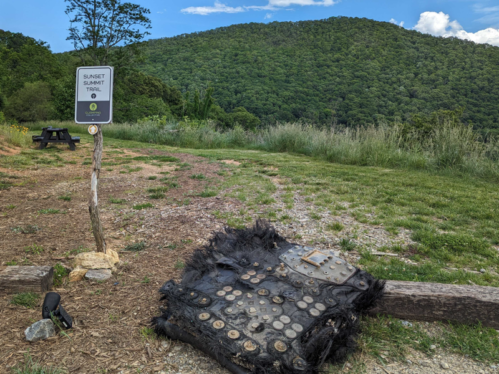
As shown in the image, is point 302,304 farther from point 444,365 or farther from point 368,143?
point 368,143

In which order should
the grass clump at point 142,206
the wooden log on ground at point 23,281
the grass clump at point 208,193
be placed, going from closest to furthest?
the wooden log on ground at point 23,281 → the grass clump at point 142,206 → the grass clump at point 208,193

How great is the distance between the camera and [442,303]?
213 centimetres

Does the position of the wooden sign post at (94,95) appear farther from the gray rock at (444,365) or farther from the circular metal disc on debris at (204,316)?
the gray rock at (444,365)

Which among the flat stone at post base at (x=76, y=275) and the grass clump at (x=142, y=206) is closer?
the flat stone at post base at (x=76, y=275)

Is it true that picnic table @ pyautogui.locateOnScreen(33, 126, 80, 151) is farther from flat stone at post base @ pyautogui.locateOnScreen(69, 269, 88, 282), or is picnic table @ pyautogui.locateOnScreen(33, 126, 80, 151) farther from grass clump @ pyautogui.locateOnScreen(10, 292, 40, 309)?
grass clump @ pyautogui.locateOnScreen(10, 292, 40, 309)

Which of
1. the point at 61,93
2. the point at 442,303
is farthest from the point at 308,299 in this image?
the point at 61,93

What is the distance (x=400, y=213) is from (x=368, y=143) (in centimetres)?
560

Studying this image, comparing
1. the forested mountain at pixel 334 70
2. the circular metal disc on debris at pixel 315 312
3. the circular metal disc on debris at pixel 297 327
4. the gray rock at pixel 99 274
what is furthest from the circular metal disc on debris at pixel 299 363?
the forested mountain at pixel 334 70

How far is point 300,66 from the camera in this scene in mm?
50125

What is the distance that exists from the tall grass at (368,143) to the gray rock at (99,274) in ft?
25.8

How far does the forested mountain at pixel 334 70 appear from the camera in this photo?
102ft

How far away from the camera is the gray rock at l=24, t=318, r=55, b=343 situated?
187cm

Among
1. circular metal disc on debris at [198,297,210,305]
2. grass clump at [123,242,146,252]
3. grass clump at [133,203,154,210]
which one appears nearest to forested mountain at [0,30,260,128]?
grass clump at [133,203,154,210]

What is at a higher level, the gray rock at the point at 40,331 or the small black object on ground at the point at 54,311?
the small black object on ground at the point at 54,311
